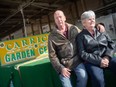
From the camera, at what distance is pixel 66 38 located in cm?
251

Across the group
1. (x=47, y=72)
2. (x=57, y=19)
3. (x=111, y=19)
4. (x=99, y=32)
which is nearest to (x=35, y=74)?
(x=47, y=72)

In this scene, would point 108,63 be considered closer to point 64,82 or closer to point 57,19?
point 64,82

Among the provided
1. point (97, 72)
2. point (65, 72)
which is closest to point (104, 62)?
point (97, 72)

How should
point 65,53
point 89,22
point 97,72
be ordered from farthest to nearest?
point 65,53
point 89,22
point 97,72

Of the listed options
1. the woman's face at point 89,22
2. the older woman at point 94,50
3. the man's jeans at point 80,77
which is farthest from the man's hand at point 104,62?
the woman's face at point 89,22

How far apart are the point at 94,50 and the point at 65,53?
1.20 ft

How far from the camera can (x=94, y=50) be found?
229 centimetres

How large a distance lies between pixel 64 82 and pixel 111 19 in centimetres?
516

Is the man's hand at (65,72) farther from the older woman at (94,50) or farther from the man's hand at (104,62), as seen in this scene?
the man's hand at (104,62)

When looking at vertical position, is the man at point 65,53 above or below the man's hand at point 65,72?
above

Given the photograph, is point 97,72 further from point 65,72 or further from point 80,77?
point 65,72

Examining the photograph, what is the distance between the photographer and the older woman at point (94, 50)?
2223mm

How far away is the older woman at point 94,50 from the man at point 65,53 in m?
0.10

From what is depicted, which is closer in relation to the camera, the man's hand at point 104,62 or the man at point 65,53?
the man's hand at point 104,62
